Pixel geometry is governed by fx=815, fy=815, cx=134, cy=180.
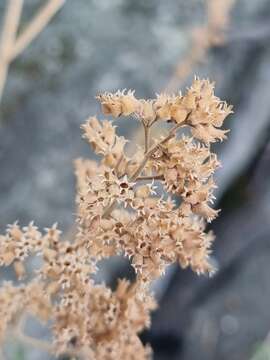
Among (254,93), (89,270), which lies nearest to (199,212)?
(89,270)

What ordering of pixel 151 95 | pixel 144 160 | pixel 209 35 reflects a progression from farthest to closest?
pixel 151 95 → pixel 209 35 → pixel 144 160

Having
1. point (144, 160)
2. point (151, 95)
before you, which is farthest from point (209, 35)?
point (144, 160)

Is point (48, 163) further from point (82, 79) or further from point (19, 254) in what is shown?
point (19, 254)

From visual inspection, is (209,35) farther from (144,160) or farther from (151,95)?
(144,160)

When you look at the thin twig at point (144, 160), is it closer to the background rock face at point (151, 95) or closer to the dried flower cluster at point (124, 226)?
the dried flower cluster at point (124, 226)

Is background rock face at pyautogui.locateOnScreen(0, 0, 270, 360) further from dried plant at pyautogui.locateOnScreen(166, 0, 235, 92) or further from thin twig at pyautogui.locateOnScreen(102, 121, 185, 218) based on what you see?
thin twig at pyautogui.locateOnScreen(102, 121, 185, 218)

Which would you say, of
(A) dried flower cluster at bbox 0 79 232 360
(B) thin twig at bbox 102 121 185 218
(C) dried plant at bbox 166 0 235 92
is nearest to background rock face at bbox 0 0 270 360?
(C) dried plant at bbox 166 0 235 92
